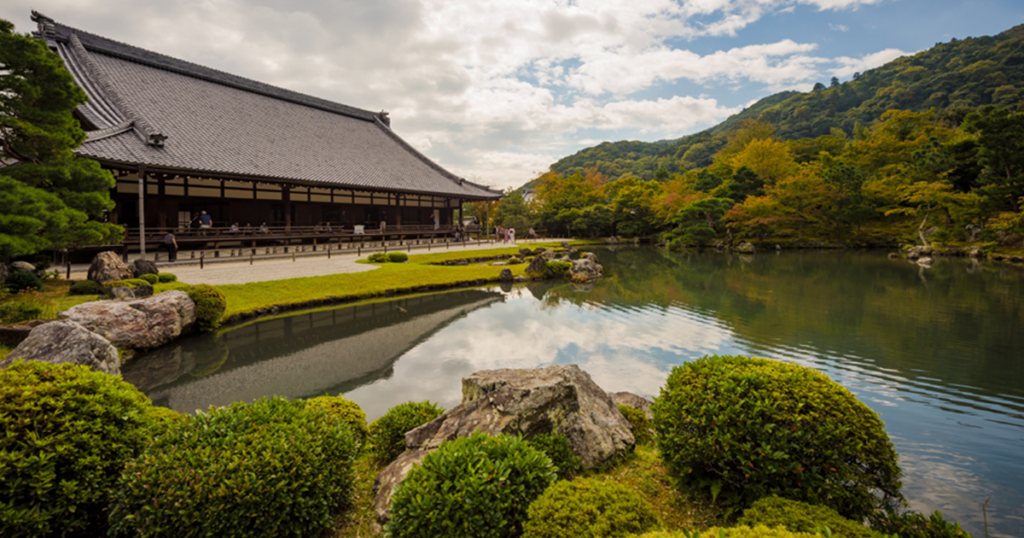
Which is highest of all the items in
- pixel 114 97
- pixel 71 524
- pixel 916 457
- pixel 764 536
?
pixel 114 97

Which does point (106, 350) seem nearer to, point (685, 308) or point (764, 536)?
point (764, 536)

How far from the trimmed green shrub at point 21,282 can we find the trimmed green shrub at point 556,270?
17605mm

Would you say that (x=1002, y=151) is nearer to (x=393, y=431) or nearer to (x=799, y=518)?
(x=799, y=518)

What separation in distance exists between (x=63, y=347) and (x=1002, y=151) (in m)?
41.0

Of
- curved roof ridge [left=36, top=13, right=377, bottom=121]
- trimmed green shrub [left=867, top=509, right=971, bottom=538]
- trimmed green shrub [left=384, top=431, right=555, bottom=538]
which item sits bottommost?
trimmed green shrub [left=867, top=509, right=971, bottom=538]

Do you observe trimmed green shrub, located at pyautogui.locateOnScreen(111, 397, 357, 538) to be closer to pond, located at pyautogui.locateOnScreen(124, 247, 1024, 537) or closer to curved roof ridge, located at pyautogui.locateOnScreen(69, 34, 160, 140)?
Result: pond, located at pyautogui.locateOnScreen(124, 247, 1024, 537)

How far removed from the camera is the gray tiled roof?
19.0 meters

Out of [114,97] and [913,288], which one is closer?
[913,288]

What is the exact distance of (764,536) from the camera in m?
2.13

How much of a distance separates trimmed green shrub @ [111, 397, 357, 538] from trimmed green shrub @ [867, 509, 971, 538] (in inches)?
145

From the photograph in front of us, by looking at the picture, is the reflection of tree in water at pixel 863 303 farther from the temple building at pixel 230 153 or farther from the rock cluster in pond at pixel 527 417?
the temple building at pixel 230 153

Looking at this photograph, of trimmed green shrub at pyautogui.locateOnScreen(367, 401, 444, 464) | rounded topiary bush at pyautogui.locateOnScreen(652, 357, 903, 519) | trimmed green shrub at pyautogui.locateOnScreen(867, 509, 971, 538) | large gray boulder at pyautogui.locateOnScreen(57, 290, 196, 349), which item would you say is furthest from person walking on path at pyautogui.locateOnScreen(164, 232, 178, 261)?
trimmed green shrub at pyautogui.locateOnScreen(867, 509, 971, 538)

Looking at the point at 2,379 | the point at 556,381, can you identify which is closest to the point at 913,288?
the point at 556,381

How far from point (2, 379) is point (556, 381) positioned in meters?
4.14
